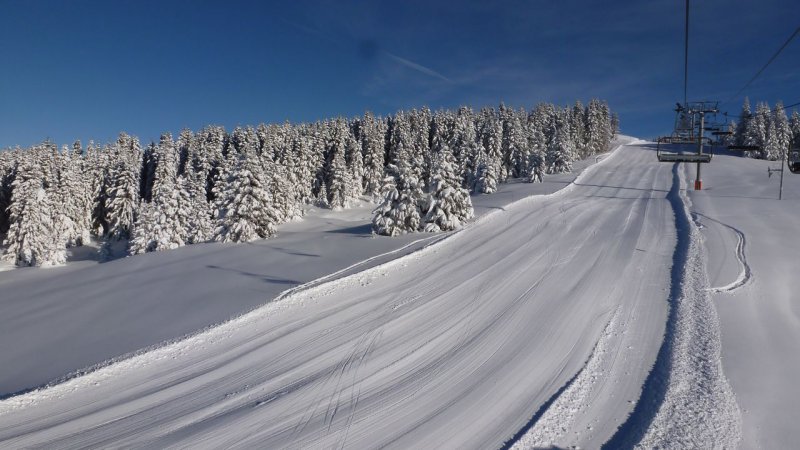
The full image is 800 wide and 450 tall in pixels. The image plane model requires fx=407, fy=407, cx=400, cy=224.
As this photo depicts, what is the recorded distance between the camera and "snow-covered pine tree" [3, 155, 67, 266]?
40281 mm

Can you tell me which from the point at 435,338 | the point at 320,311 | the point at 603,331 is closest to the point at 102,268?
the point at 320,311

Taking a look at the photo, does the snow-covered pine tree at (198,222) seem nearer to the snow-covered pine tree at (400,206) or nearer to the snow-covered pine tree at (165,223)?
the snow-covered pine tree at (165,223)

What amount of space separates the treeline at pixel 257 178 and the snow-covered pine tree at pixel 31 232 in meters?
0.11

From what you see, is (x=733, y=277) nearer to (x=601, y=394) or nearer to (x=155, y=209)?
(x=601, y=394)

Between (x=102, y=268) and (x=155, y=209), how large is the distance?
17632mm

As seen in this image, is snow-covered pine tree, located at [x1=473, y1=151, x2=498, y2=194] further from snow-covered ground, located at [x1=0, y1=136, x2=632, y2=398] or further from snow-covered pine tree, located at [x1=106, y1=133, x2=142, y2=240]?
snow-covered pine tree, located at [x1=106, y1=133, x2=142, y2=240]

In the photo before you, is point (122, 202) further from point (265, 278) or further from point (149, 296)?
point (265, 278)

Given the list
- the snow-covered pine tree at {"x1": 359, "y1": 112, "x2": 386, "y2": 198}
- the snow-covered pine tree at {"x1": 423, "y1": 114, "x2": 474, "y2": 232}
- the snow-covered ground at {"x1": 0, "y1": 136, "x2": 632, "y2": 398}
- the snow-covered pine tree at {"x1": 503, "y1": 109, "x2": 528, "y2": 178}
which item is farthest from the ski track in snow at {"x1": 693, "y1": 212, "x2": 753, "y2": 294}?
the snow-covered pine tree at {"x1": 359, "y1": 112, "x2": 386, "y2": 198}

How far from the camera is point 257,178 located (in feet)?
117

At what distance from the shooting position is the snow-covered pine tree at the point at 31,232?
4028cm

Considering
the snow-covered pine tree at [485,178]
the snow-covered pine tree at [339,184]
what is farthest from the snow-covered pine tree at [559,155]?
the snow-covered pine tree at [339,184]

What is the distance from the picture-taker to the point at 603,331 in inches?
416

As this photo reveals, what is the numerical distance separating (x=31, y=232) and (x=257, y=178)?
2500 centimetres

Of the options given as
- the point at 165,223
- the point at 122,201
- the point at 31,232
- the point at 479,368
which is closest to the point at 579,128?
the point at 165,223
